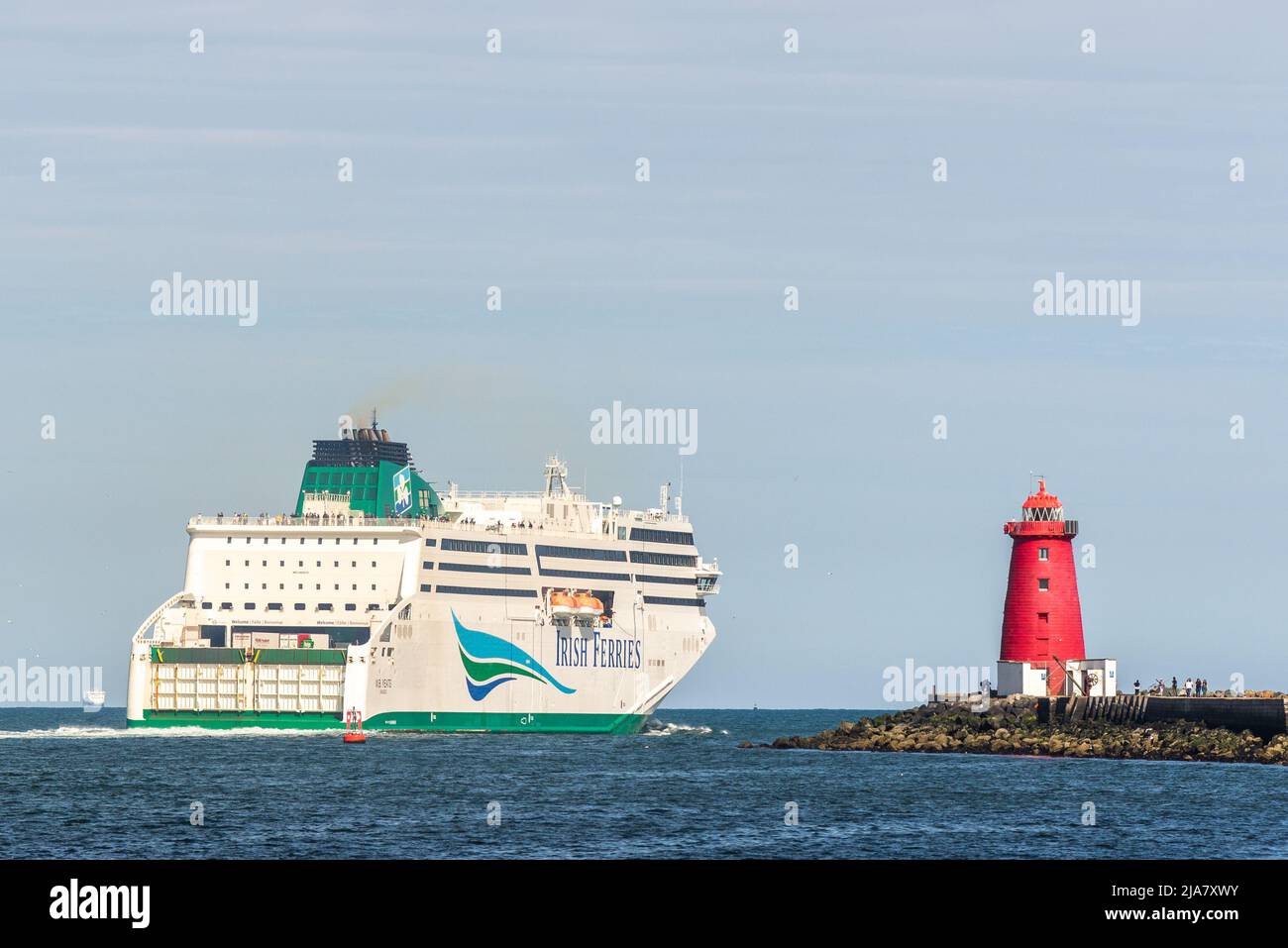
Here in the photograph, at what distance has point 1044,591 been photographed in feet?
239

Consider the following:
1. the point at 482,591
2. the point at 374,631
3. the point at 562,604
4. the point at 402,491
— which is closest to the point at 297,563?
the point at 374,631

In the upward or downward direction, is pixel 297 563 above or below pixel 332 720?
above

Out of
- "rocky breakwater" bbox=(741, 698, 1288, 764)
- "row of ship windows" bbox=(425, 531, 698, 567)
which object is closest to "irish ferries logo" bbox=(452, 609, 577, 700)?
"row of ship windows" bbox=(425, 531, 698, 567)

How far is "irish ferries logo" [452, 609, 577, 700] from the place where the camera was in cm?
8169

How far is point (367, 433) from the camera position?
86375 mm

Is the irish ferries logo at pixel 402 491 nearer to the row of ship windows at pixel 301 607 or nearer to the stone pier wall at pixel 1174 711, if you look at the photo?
the row of ship windows at pixel 301 607

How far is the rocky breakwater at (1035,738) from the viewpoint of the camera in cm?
6756

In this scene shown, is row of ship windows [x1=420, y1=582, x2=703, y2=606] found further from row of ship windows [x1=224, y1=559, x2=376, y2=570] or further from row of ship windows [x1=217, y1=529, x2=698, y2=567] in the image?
row of ship windows [x1=224, y1=559, x2=376, y2=570]

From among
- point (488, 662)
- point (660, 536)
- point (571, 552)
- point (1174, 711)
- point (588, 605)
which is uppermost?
point (660, 536)

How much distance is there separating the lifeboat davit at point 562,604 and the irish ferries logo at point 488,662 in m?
2.44

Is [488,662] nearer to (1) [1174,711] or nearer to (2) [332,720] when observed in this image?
(2) [332,720]

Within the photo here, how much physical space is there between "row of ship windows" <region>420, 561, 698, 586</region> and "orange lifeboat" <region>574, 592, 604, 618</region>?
0.87 meters

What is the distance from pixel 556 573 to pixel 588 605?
230cm
